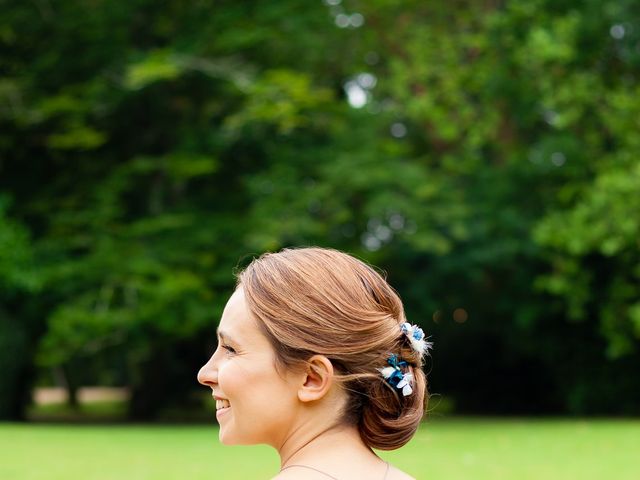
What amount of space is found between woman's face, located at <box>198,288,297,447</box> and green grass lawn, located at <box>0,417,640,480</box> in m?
7.60

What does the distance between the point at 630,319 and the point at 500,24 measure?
281 inches

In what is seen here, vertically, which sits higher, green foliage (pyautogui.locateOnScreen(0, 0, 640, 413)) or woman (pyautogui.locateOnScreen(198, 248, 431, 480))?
woman (pyautogui.locateOnScreen(198, 248, 431, 480))

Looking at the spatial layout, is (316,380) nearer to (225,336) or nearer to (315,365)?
(315,365)

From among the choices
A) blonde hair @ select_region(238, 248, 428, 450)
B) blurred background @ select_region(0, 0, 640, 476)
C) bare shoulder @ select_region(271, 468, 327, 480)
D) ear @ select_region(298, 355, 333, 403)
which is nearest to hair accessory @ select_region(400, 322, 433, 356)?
blonde hair @ select_region(238, 248, 428, 450)

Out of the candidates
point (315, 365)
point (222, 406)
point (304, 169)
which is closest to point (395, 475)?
point (315, 365)

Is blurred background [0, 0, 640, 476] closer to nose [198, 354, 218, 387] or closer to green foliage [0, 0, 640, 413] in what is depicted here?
green foliage [0, 0, 640, 413]

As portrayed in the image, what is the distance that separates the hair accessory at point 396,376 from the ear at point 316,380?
0.12m

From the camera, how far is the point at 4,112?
822 inches

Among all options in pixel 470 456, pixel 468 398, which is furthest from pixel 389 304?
pixel 468 398

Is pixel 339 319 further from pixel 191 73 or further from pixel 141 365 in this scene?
pixel 141 365

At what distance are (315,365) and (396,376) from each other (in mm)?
174

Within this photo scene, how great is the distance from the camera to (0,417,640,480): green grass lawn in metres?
11.5

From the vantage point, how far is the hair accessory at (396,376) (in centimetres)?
170

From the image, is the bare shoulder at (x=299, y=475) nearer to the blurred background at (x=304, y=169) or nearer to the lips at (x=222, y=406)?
the lips at (x=222, y=406)
